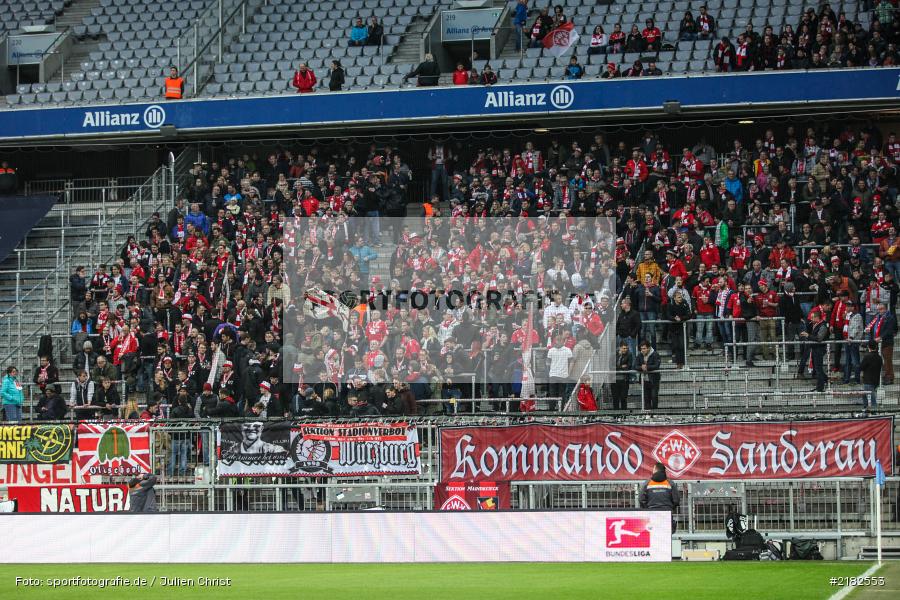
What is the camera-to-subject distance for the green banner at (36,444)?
77.6 ft

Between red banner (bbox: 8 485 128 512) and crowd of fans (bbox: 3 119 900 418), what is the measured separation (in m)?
2.59

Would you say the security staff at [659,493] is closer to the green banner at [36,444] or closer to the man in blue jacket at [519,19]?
the green banner at [36,444]

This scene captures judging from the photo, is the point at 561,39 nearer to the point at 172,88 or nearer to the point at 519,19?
the point at 519,19

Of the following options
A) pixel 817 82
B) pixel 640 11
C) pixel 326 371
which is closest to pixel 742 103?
pixel 817 82

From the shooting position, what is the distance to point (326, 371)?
86.3ft

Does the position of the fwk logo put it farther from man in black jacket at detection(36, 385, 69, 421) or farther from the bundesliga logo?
the bundesliga logo

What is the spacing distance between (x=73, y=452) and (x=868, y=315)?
13639 millimetres

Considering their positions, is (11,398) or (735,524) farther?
(11,398)

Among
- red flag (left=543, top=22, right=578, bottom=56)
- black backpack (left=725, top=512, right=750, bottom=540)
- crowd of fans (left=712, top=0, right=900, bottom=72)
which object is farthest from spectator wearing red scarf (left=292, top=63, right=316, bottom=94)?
black backpack (left=725, top=512, right=750, bottom=540)

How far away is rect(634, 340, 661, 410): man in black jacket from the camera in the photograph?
24203 mm

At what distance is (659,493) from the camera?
19.7 metres

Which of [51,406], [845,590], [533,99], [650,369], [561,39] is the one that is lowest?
[845,590]

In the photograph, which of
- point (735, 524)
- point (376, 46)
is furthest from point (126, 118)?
point (735, 524)

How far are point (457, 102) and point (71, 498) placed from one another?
1415cm
